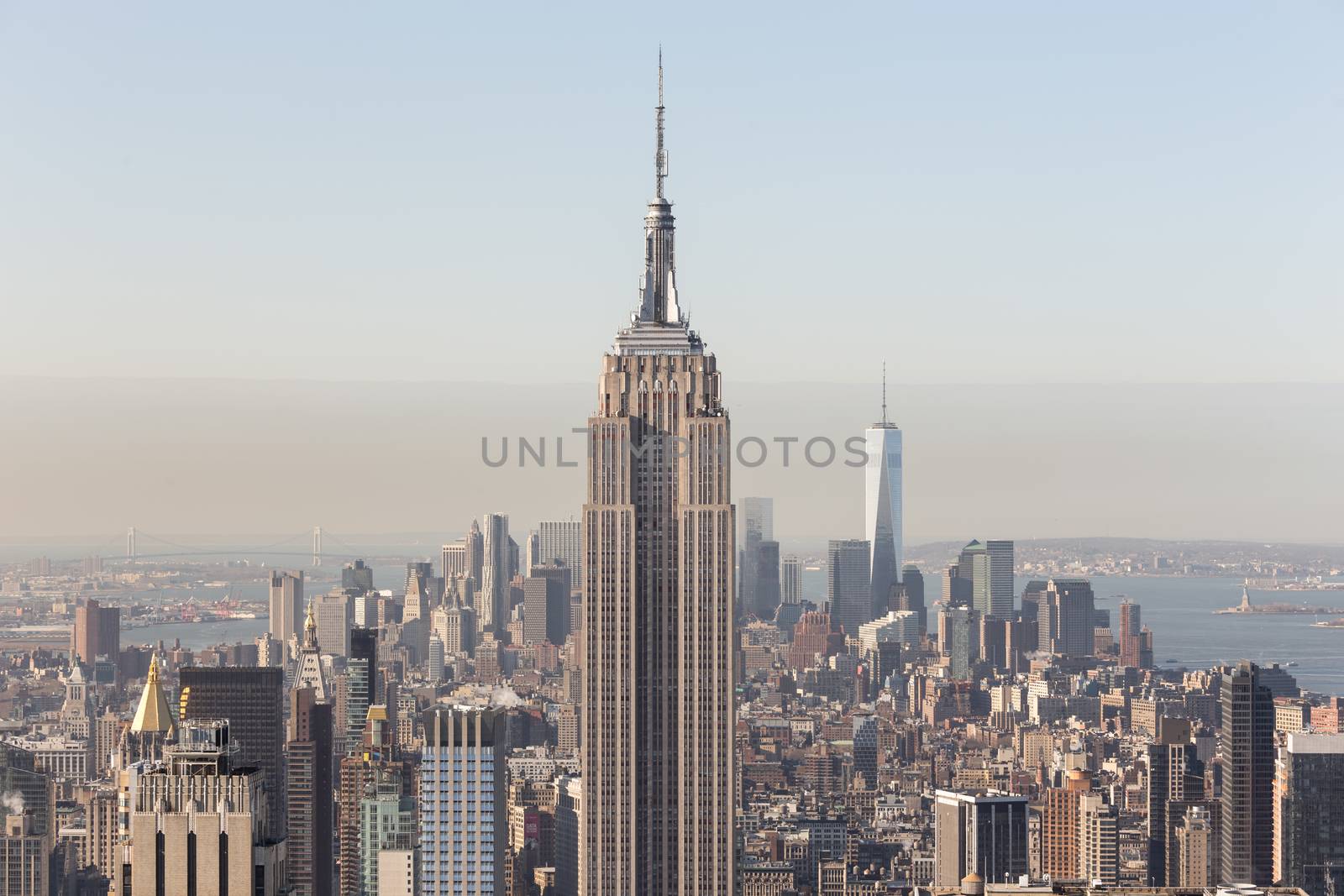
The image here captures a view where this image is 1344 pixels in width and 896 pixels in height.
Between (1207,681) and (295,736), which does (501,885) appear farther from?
(1207,681)

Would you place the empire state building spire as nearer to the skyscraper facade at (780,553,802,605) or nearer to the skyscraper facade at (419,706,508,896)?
the skyscraper facade at (419,706,508,896)

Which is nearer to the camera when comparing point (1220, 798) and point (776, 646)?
point (1220, 798)

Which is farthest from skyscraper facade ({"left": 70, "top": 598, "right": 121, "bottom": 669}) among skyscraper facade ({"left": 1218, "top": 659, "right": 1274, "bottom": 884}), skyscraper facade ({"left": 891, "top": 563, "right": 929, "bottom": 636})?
skyscraper facade ({"left": 891, "top": 563, "right": 929, "bottom": 636})

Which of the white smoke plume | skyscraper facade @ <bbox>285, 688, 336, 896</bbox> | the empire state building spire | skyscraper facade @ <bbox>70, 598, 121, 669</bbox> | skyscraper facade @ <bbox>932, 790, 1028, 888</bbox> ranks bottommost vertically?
skyscraper facade @ <bbox>932, 790, 1028, 888</bbox>

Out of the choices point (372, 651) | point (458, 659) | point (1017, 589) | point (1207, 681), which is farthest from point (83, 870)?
point (1017, 589)

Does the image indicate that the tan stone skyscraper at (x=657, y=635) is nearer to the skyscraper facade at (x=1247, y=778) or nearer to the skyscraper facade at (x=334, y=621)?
the skyscraper facade at (x=1247, y=778)

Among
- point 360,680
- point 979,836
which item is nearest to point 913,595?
point 360,680

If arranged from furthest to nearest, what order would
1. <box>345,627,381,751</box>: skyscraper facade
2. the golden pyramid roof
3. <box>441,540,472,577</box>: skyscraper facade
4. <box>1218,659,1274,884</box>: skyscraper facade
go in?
1. <box>441,540,472,577</box>: skyscraper facade
2. <box>345,627,381,751</box>: skyscraper facade
3. <box>1218,659,1274,884</box>: skyscraper facade
4. the golden pyramid roof
